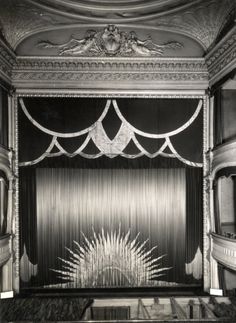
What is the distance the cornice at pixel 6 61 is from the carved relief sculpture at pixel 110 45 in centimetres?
62

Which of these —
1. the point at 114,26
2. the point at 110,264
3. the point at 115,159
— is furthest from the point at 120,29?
the point at 110,264

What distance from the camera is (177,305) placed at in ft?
17.3

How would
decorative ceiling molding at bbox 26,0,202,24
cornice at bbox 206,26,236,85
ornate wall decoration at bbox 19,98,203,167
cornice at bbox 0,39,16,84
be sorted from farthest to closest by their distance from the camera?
ornate wall decoration at bbox 19,98,203,167, cornice at bbox 0,39,16,84, decorative ceiling molding at bbox 26,0,202,24, cornice at bbox 206,26,236,85

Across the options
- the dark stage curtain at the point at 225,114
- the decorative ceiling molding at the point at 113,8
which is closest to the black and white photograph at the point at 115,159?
the dark stage curtain at the point at 225,114

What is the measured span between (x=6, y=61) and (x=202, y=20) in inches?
145

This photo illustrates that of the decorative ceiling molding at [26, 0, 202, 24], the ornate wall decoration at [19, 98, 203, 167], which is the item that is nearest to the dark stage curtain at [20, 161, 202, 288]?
the ornate wall decoration at [19, 98, 203, 167]

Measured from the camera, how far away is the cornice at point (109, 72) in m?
7.23

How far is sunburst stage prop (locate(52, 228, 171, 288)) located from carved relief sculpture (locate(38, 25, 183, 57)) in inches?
142

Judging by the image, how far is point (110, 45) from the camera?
704cm

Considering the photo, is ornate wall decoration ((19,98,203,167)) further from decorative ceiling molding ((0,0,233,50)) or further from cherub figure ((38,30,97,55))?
decorative ceiling molding ((0,0,233,50))

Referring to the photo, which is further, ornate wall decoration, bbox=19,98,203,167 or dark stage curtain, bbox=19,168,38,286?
dark stage curtain, bbox=19,168,38,286

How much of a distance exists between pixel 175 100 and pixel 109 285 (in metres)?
3.99

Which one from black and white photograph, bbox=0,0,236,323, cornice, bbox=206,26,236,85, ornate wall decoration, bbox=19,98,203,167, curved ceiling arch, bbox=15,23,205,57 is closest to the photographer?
cornice, bbox=206,26,236,85

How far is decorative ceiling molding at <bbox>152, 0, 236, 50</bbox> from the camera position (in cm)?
618
